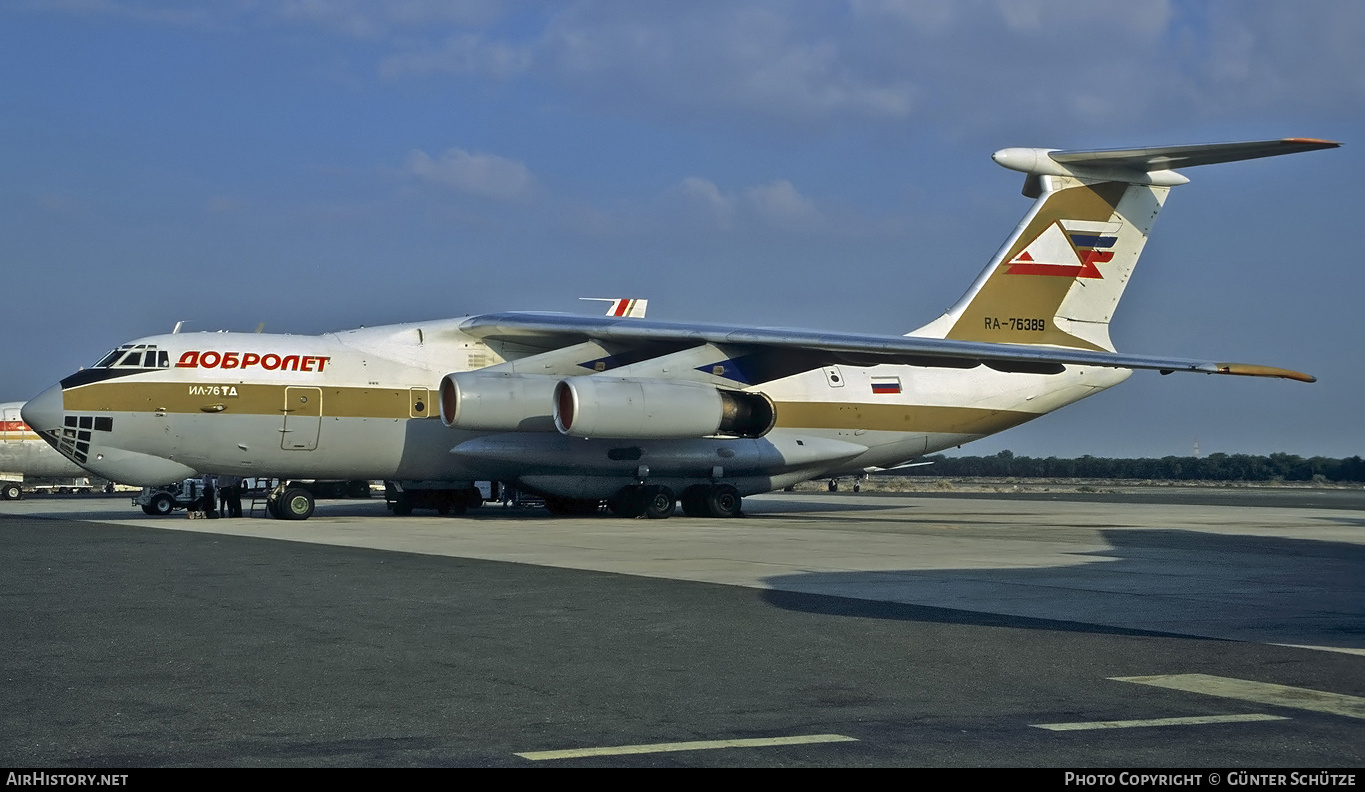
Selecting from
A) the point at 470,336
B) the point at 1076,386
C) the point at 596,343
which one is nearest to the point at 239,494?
the point at 470,336

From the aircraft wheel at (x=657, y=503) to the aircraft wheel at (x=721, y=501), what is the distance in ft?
2.79

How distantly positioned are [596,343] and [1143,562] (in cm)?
1242

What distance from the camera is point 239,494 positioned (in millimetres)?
24094

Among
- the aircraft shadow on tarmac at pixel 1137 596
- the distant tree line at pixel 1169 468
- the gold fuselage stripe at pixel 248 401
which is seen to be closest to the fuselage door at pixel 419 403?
the gold fuselage stripe at pixel 248 401

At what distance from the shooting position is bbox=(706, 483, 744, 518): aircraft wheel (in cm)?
2489

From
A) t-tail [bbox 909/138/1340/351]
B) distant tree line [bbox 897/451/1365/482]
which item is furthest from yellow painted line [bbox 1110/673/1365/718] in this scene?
distant tree line [bbox 897/451/1365/482]

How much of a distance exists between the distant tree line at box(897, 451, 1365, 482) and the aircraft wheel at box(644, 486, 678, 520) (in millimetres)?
42344

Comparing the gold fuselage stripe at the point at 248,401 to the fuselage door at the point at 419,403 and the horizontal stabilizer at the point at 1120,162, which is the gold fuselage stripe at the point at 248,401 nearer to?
the fuselage door at the point at 419,403

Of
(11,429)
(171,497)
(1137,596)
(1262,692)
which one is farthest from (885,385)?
(11,429)

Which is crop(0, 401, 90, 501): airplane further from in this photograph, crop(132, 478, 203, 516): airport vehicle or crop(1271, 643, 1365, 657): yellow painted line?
crop(1271, 643, 1365, 657): yellow painted line

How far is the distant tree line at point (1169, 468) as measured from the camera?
76562 mm

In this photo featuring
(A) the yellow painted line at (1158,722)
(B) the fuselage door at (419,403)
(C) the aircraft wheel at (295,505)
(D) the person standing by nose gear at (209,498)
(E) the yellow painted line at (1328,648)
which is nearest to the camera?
(A) the yellow painted line at (1158,722)

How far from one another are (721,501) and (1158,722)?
761 inches

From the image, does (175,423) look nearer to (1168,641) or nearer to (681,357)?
(681,357)
